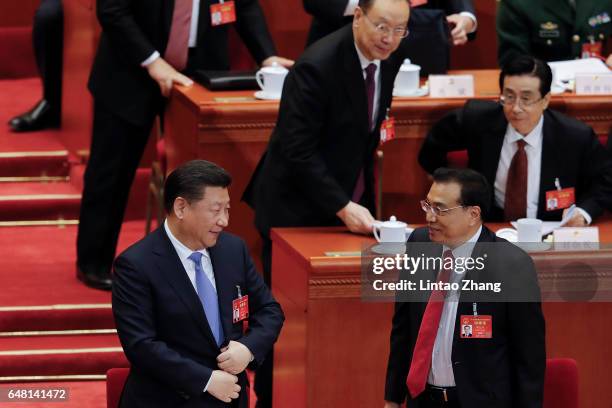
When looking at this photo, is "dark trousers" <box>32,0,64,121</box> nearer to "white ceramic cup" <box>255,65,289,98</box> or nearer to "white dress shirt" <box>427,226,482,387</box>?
"white ceramic cup" <box>255,65,289,98</box>

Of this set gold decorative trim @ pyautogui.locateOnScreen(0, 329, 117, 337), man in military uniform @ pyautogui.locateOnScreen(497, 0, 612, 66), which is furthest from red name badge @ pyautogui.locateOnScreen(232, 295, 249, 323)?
man in military uniform @ pyautogui.locateOnScreen(497, 0, 612, 66)

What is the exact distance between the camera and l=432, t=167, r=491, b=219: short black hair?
3781 millimetres

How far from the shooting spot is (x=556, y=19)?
19.8 ft

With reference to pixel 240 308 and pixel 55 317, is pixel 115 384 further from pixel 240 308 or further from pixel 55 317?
pixel 55 317

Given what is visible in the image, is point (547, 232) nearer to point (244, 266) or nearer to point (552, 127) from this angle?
point (552, 127)

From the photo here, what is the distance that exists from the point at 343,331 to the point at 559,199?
98cm

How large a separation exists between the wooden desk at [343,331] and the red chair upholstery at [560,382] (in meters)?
0.64

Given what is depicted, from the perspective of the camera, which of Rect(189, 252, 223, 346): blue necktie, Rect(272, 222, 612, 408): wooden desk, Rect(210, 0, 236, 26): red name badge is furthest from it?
Rect(210, 0, 236, 26): red name badge

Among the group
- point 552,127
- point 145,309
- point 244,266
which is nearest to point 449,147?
point 552,127

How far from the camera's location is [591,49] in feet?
19.9

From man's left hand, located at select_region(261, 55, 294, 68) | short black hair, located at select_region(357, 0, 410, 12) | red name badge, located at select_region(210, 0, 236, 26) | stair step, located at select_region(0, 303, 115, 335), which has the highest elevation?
short black hair, located at select_region(357, 0, 410, 12)

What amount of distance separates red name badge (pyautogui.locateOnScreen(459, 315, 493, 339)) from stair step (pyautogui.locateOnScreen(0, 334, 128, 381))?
194 centimetres

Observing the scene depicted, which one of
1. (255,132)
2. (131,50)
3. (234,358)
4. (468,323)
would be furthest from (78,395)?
(468,323)

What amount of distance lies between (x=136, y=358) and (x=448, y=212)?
2.95ft
